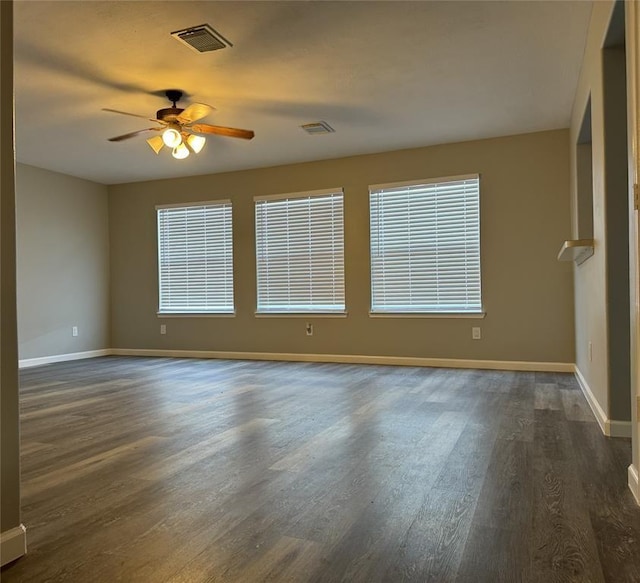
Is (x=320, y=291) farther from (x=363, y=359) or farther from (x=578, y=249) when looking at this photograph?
(x=578, y=249)

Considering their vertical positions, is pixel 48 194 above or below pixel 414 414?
above

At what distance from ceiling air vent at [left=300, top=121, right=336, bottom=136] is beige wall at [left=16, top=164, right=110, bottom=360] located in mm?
3698

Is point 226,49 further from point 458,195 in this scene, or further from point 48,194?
point 48,194

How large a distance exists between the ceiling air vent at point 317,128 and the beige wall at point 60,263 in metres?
3.70

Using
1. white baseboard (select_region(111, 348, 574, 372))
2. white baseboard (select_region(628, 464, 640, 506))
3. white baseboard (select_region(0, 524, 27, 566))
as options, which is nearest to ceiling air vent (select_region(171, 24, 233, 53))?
white baseboard (select_region(0, 524, 27, 566))

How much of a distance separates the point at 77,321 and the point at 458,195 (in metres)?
5.26

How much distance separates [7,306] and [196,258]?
18.6 feet

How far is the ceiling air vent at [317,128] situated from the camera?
5074mm

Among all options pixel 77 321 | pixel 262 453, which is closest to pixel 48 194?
pixel 77 321

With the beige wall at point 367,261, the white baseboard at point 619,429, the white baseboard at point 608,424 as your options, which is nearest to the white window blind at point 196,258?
the beige wall at point 367,261

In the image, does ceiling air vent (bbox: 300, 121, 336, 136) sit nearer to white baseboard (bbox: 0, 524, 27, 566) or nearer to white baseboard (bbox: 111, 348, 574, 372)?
white baseboard (bbox: 111, 348, 574, 372)

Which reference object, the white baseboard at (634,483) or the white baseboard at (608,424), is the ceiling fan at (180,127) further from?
the white baseboard at (634,483)

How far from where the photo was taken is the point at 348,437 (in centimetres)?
296

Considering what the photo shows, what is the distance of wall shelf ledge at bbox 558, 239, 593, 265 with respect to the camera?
3.53 metres
